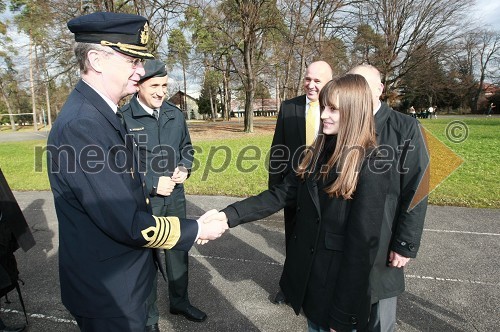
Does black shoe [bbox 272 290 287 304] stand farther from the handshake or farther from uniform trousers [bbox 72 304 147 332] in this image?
uniform trousers [bbox 72 304 147 332]

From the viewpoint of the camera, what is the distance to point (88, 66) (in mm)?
1719

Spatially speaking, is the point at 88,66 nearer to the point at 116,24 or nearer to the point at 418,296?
the point at 116,24

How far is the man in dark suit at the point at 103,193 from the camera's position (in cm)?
157

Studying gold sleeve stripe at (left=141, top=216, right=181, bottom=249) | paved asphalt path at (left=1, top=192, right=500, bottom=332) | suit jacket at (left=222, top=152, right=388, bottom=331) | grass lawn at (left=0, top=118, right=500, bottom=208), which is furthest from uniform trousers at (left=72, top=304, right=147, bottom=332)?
grass lawn at (left=0, top=118, right=500, bottom=208)

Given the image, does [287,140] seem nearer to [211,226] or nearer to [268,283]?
[268,283]

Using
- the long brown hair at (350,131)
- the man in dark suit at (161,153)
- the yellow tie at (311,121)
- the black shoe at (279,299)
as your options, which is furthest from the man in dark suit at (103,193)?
the yellow tie at (311,121)

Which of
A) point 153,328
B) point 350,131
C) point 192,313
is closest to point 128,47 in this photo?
point 350,131

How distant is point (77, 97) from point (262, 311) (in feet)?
9.06

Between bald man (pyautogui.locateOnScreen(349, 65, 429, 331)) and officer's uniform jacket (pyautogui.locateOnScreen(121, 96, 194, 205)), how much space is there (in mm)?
2058

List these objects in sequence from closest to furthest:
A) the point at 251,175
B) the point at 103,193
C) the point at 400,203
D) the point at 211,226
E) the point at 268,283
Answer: the point at 103,193
the point at 211,226
the point at 400,203
the point at 268,283
the point at 251,175

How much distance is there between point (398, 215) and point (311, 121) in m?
1.57

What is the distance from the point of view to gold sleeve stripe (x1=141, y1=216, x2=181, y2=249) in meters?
1.72

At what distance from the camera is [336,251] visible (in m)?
1.94

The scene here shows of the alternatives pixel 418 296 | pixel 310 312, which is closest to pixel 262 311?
pixel 310 312
